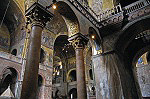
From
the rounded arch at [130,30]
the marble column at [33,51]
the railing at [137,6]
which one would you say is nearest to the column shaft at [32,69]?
the marble column at [33,51]

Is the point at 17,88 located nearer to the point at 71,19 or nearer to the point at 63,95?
the point at 71,19

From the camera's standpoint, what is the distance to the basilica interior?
4176 mm

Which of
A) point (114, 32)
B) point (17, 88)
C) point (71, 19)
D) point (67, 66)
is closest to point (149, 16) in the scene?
point (114, 32)

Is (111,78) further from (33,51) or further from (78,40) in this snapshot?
(33,51)

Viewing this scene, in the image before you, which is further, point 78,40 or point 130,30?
point 130,30

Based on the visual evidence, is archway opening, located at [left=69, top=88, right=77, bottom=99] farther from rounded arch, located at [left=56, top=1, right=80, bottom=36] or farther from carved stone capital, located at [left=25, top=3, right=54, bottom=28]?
carved stone capital, located at [left=25, top=3, right=54, bottom=28]

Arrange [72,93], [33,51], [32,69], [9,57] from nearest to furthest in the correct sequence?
1. [32,69]
2. [33,51]
3. [9,57]
4. [72,93]

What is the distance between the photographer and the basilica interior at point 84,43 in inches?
164

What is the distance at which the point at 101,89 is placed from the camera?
8109mm

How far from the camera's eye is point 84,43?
647 centimetres

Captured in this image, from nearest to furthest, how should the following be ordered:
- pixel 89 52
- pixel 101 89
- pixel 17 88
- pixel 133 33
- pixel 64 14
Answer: pixel 64 14, pixel 101 89, pixel 133 33, pixel 17 88, pixel 89 52

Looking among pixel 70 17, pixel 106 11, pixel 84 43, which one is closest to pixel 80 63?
pixel 84 43

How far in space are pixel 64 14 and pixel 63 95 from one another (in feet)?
Answer: 54.0

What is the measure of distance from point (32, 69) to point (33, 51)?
56 cm
